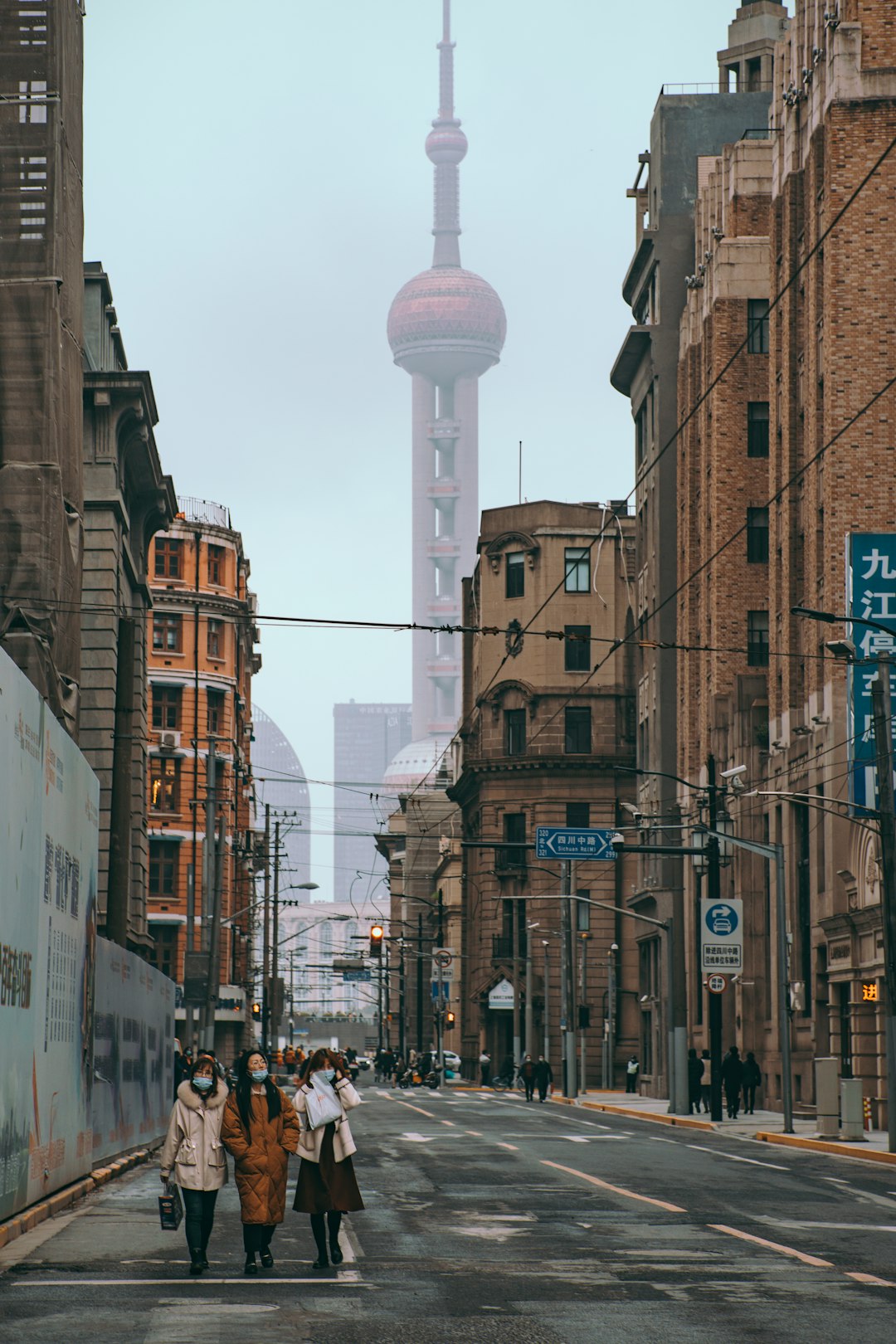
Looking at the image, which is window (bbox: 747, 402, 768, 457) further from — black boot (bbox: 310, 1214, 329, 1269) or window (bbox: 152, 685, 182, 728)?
black boot (bbox: 310, 1214, 329, 1269)

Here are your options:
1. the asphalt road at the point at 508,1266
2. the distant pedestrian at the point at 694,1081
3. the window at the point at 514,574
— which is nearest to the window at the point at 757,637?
the distant pedestrian at the point at 694,1081

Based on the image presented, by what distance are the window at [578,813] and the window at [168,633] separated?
825 inches

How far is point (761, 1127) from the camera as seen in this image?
1758 inches

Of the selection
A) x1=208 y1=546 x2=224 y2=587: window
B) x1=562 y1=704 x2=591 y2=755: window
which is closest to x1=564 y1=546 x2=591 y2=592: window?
x1=562 y1=704 x2=591 y2=755: window

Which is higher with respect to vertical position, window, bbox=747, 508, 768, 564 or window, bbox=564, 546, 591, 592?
window, bbox=564, 546, 591, 592

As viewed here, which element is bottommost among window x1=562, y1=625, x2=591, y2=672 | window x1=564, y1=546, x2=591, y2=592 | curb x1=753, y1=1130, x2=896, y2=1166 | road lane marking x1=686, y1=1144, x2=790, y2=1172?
curb x1=753, y1=1130, x2=896, y2=1166

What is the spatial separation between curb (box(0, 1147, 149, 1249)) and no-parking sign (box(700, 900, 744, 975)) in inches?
739

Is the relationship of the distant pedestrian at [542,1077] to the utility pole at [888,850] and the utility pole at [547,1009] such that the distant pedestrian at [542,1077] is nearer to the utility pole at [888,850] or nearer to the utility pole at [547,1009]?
the utility pole at [547,1009]

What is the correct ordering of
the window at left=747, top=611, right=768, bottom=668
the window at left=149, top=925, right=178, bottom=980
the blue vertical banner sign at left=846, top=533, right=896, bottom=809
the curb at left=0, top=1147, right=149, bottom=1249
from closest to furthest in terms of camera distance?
the curb at left=0, top=1147, right=149, bottom=1249 < the blue vertical banner sign at left=846, top=533, right=896, bottom=809 < the window at left=747, top=611, right=768, bottom=668 < the window at left=149, top=925, right=178, bottom=980

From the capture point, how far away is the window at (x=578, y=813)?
97125 millimetres

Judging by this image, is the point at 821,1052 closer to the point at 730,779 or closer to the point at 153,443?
the point at 730,779

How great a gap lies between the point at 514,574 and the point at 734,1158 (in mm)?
70355

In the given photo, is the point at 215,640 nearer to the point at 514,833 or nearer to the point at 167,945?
the point at 167,945

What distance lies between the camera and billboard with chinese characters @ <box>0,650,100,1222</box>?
56.9ft
